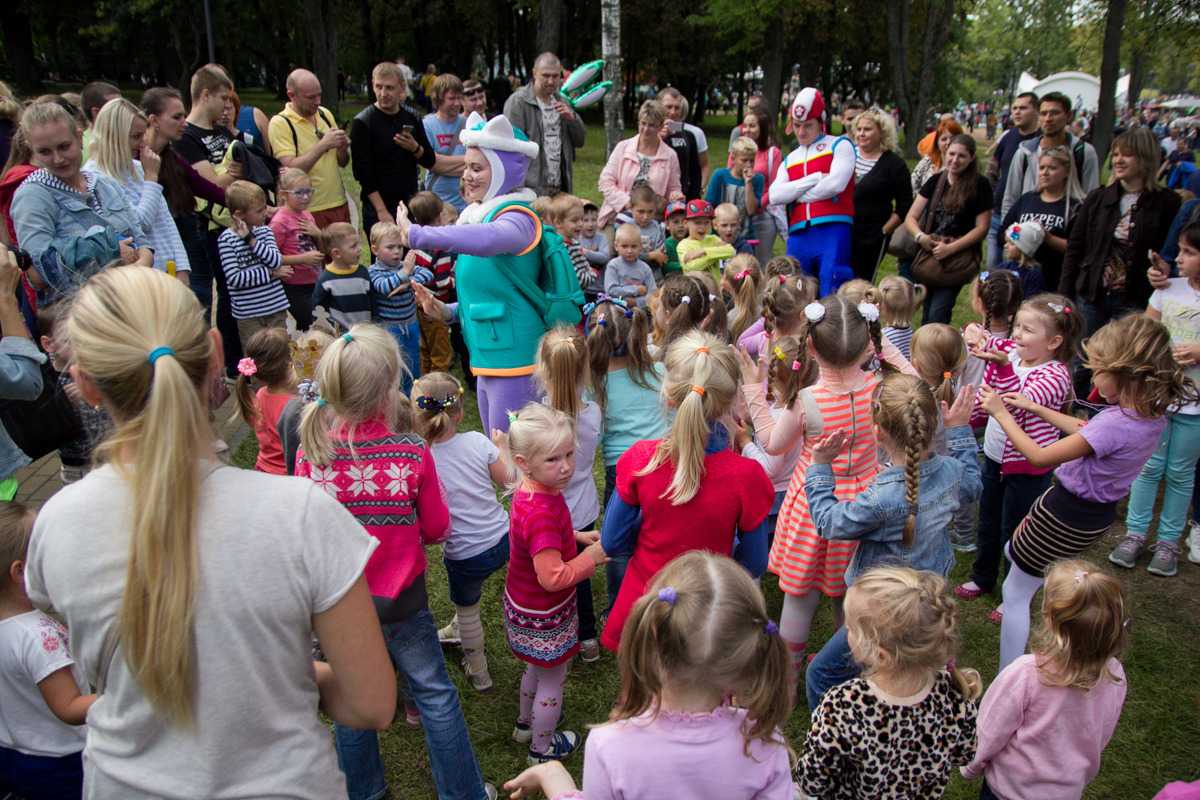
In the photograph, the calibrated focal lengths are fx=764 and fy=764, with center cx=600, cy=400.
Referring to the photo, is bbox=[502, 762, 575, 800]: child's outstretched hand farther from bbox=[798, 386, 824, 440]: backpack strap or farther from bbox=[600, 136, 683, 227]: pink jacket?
bbox=[600, 136, 683, 227]: pink jacket

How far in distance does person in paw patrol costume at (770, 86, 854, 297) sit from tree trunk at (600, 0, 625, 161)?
5525mm

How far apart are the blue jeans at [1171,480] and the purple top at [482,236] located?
3.48 metres

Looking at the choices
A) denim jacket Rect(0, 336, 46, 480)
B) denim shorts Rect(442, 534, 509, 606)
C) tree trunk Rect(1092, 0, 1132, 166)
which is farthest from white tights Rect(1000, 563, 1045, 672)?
tree trunk Rect(1092, 0, 1132, 166)

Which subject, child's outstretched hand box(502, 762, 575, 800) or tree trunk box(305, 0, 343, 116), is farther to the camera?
tree trunk box(305, 0, 343, 116)

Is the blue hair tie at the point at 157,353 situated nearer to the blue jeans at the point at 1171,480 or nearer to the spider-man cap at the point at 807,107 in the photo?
the blue jeans at the point at 1171,480

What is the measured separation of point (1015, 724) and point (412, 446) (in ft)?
6.45

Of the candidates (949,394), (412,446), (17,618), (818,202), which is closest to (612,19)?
(818,202)

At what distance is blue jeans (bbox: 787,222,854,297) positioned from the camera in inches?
234

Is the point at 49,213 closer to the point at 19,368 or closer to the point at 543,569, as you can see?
the point at 19,368

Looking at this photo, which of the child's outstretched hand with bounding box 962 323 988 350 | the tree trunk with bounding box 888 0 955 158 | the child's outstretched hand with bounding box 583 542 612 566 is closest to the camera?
the child's outstretched hand with bounding box 583 542 612 566

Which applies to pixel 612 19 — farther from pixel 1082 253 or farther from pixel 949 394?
pixel 949 394

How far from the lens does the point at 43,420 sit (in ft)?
10.2

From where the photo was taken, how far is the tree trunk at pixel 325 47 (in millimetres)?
20641

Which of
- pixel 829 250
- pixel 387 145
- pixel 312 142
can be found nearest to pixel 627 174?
pixel 829 250
